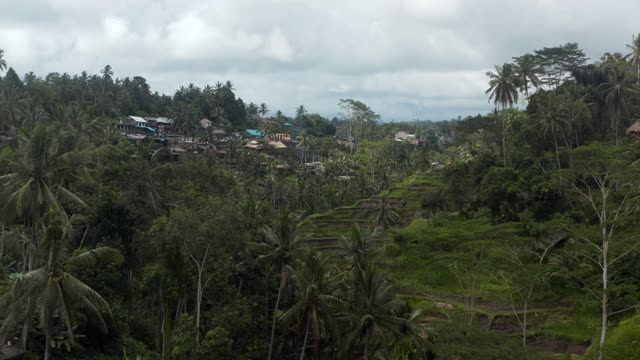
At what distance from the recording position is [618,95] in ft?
158

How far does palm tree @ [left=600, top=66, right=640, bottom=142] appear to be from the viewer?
48.2 meters

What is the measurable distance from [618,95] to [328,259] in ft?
120

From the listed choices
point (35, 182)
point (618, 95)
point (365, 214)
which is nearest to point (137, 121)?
point (365, 214)

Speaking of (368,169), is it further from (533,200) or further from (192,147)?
(533,200)

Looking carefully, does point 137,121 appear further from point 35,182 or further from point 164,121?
point 35,182

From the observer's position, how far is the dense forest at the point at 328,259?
23.5 metres

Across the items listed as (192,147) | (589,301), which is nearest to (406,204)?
(192,147)

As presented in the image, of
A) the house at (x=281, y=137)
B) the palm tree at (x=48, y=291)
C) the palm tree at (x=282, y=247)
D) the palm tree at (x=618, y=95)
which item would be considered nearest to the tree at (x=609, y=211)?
the palm tree at (x=282, y=247)

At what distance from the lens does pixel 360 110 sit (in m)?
132

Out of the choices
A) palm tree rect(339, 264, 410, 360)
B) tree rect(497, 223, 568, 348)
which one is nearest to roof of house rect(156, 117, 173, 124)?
A: tree rect(497, 223, 568, 348)

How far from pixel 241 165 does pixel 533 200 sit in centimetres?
4644

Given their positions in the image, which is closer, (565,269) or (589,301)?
(589,301)

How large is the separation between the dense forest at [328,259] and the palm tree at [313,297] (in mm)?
111

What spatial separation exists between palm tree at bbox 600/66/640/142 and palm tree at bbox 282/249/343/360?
36.3 metres
